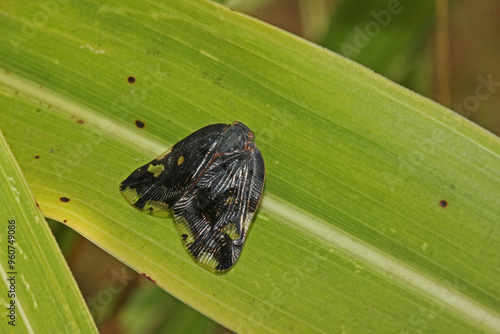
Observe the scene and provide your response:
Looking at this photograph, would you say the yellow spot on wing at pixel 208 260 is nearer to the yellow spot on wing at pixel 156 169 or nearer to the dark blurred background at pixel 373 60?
the yellow spot on wing at pixel 156 169

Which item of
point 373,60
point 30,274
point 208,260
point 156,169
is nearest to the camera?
point 30,274

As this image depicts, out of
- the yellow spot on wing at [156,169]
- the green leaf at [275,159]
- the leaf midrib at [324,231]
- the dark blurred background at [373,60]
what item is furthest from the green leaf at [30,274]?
the dark blurred background at [373,60]

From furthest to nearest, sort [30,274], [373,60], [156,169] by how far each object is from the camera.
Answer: [373,60], [156,169], [30,274]

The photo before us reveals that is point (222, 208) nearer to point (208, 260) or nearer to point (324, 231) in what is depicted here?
point (208, 260)

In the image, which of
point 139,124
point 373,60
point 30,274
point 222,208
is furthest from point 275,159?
point 30,274

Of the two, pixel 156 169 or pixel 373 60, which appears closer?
pixel 156 169

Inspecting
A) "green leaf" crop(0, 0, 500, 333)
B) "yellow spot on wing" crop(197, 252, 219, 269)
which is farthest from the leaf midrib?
"yellow spot on wing" crop(197, 252, 219, 269)
